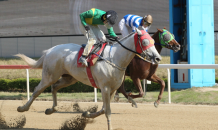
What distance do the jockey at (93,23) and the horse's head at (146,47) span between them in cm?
54

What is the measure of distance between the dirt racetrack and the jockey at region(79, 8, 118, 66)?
44.3 inches

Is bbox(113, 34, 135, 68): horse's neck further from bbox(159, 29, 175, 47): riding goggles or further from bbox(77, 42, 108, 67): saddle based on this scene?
bbox(159, 29, 175, 47): riding goggles

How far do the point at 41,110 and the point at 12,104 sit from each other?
1.04m

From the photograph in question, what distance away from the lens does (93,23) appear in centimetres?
434

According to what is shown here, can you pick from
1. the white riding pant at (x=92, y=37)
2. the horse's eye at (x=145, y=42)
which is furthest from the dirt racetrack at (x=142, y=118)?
the horse's eye at (x=145, y=42)

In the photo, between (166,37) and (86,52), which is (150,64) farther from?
(86,52)

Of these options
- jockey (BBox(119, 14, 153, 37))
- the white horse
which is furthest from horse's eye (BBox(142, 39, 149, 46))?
jockey (BBox(119, 14, 153, 37))

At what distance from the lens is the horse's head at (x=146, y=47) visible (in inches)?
139

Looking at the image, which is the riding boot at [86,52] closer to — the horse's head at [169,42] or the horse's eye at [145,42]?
the horse's eye at [145,42]

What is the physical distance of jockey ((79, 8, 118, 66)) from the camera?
13.3ft

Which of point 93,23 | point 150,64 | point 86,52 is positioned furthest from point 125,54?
point 150,64

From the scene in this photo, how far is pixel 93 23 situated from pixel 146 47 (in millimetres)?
1059

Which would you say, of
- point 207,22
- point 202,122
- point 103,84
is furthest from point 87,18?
point 207,22

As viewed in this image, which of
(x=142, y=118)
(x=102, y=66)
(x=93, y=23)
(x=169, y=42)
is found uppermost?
(x=93, y=23)
